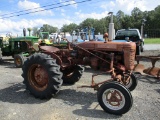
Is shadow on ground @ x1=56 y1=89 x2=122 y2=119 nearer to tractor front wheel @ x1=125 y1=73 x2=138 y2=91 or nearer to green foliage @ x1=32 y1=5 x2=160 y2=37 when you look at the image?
tractor front wheel @ x1=125 y1=73 x2=138 y2=91

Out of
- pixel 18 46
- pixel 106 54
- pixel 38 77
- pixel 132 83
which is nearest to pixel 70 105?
pixel 38 77

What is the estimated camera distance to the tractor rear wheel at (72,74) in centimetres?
649

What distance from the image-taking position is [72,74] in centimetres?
659

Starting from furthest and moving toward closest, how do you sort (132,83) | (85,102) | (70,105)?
1. (132,83)
2. (85,102)
3. (70,105)

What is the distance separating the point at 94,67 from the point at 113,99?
1217mm

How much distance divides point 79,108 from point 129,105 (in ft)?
3.59

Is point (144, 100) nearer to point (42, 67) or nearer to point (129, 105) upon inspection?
point (129, 105)

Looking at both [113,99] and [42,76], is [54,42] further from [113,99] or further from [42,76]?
[113,99]

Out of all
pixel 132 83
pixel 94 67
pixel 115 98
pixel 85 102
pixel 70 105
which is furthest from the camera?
pixel 132 83

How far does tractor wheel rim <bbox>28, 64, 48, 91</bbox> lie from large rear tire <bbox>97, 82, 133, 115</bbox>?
1578mm

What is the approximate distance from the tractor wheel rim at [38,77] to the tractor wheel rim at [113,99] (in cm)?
160

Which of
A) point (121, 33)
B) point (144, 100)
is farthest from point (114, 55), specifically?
point (121, 33)

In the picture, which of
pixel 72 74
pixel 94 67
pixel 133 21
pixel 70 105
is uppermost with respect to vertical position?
pixel 133 21

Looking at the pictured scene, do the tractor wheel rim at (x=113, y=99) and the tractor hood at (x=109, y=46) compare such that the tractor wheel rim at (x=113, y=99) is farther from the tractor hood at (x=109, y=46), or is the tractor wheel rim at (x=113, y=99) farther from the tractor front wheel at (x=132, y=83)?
the tractor front wheel at (x=132, y=83)
